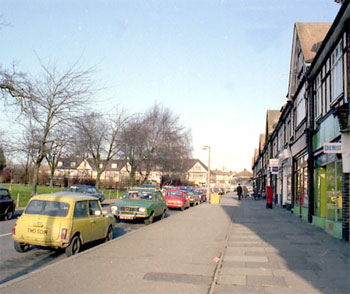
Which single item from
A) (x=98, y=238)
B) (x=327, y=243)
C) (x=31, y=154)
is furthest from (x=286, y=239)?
(x=31, y=154)

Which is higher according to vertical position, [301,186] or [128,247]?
[301,186]

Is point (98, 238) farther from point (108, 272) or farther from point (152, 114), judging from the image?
point (152, 114)

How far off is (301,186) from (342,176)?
326 inches

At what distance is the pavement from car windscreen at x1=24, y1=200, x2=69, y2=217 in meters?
1.11

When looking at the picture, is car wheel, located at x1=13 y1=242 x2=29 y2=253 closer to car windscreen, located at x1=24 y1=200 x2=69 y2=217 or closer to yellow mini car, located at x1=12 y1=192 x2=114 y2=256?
yellow mini car, located at x1=12 y1=192 x2=114 y2=256

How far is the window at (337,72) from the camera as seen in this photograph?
39.3ft

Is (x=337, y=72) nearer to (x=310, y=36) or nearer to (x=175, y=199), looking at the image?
(x=310, y=36)

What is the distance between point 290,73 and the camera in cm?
2286

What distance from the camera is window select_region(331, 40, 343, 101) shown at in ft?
39.3

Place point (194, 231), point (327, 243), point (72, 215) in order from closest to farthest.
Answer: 1. point (72, 215)
2. point (327, 243)
3. point (194, 231)

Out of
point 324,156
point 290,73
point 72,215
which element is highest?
point 290,73

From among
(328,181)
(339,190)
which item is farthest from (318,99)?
(339,190)

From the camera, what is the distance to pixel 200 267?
7.83 meters

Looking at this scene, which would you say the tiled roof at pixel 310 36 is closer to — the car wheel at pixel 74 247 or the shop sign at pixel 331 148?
the shop sign at pixel 331 148
